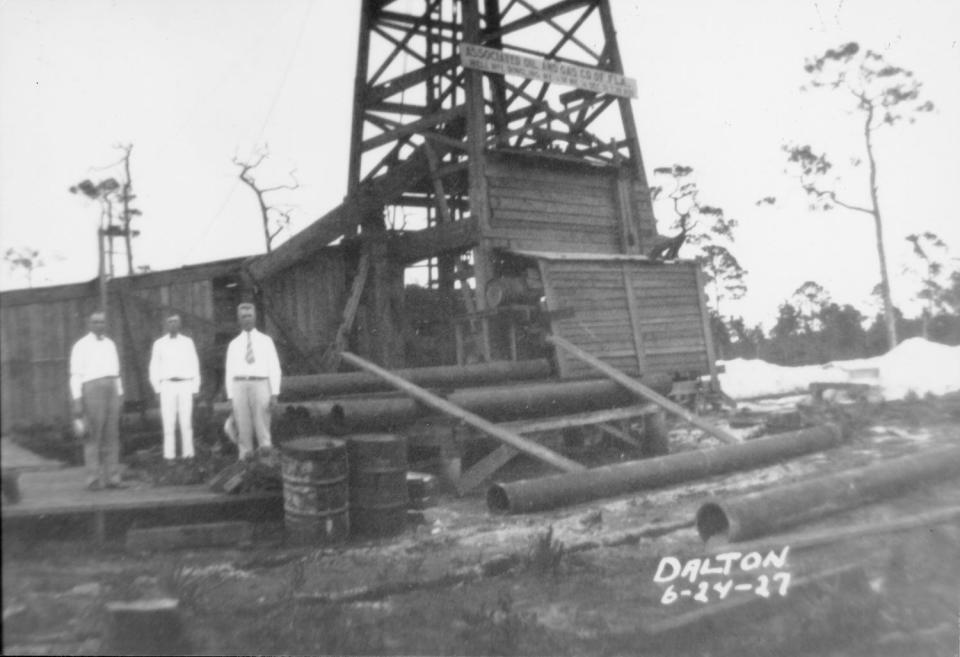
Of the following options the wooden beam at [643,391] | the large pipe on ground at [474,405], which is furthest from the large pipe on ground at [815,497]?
the large pipe on ground at [474,405]

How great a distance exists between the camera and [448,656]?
470cm

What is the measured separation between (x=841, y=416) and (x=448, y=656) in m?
10.2

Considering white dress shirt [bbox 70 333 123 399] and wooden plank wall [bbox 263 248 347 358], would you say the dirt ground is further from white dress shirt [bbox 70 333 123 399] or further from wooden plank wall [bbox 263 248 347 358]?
wooden plank wall [bbox 263 248 347 358]

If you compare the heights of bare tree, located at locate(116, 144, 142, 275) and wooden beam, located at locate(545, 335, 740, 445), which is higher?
bare tree, located at locate(116, 144, 142, 275)

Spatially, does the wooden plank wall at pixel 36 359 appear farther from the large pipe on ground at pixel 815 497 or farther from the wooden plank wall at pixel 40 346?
the large pipe on ground at pixel 815 497

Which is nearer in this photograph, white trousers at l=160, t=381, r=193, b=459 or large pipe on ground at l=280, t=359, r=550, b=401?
white trousers at l=160, t=381, r=193, b=459

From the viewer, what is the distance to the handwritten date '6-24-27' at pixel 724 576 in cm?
566

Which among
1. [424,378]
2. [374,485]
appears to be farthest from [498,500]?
[424,378]

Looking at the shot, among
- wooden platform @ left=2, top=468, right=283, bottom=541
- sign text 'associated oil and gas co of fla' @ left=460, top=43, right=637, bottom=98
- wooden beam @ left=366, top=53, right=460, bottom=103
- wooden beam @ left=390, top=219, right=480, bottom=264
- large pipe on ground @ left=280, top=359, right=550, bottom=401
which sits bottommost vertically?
wooden platform @ left=2, top=468, right=283, bottom=541

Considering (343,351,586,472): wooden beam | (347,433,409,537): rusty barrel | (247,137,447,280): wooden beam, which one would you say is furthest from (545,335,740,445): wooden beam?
(347,433,409,537): rusty barrel

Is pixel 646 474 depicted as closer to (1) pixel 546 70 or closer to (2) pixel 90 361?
(2) pixel 90 361

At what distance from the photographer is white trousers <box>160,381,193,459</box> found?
811cm

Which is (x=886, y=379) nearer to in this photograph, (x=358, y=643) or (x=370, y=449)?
(x=370, y=449)

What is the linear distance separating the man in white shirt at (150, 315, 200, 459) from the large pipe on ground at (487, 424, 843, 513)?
10.6 ft
